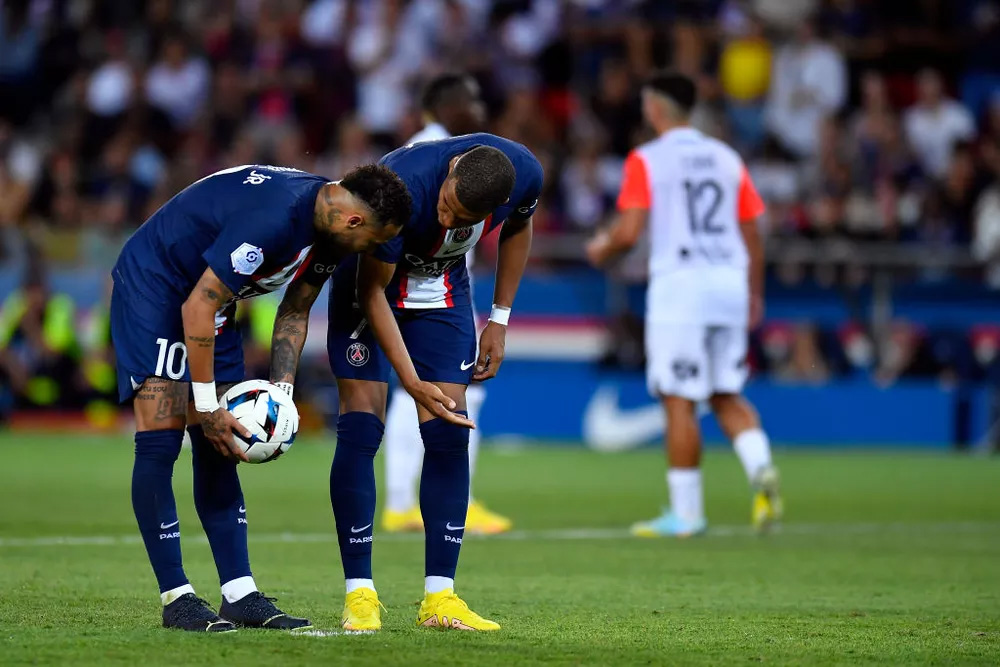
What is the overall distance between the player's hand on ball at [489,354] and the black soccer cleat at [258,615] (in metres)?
1.19

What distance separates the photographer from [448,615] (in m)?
5.93

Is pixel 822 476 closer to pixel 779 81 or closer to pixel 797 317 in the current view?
pixel 797 317

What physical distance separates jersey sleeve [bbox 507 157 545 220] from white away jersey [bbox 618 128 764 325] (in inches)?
143

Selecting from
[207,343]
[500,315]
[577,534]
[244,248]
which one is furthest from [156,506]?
[577,534]

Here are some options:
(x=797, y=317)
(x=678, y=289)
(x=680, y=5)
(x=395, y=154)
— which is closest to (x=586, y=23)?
(x=680, y=5)

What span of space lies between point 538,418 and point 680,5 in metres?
6.13

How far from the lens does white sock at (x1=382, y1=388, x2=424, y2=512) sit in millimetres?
9867

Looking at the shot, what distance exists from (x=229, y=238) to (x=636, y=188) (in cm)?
478

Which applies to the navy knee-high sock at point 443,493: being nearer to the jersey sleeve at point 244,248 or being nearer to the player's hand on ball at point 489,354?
the player's hand on ball at point 489,354

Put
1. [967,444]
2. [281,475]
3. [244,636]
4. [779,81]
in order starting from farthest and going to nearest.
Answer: [779,81], [967,444], [281,475], [244,636]

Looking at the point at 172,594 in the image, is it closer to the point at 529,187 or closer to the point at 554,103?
the point at 529,187

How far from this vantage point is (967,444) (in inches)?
679

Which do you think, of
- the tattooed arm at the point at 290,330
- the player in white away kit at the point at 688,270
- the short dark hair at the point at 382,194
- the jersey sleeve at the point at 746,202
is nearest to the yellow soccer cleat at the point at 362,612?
the tattooed arm at the point at 290,330

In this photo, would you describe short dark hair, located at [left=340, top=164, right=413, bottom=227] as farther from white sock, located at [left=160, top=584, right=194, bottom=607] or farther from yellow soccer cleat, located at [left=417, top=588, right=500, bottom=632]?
white sock, located at [left=160, top=584, right=194, bottom=607]
